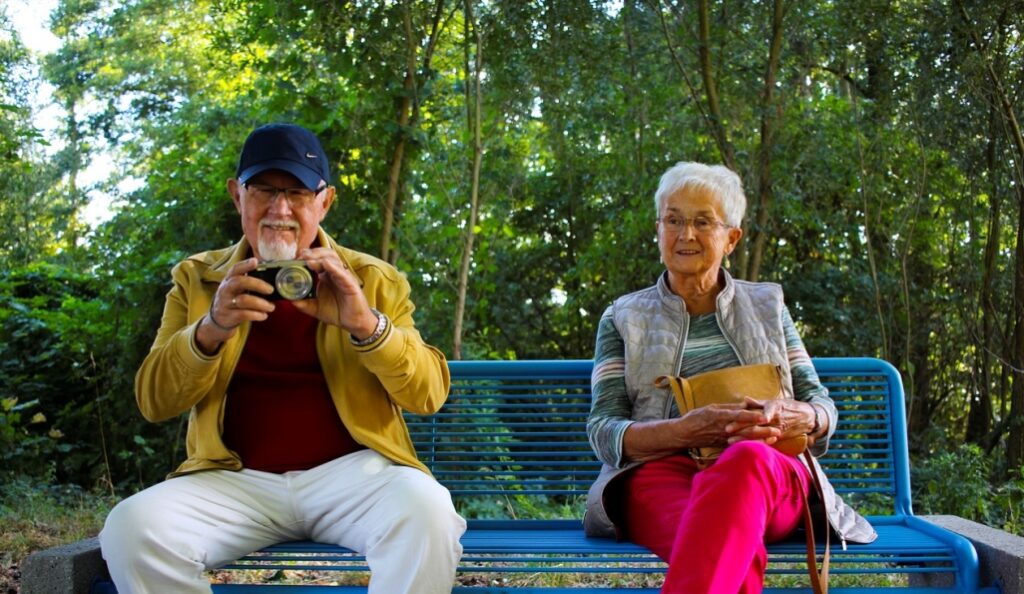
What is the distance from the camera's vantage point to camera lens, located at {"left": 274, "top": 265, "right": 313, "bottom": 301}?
2740mm

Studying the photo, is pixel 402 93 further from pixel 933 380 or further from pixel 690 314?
pixel 933 380

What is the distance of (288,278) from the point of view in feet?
9.00

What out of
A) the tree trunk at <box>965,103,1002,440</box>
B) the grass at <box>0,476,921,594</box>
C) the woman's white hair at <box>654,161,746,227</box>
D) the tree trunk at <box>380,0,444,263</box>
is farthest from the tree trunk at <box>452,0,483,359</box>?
the tree trunk at <box>965,103,1002,440</box>

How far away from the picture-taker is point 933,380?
8.53 meters

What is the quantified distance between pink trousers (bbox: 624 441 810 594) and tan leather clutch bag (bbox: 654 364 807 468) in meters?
0.07

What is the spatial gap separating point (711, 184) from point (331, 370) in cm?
131

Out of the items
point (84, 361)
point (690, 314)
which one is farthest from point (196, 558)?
point (84, 361)

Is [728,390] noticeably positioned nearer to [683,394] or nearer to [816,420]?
[683,394]

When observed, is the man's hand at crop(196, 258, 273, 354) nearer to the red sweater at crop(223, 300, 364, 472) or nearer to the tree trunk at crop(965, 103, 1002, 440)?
the red sweater at crop(223, 300, 364, 472)

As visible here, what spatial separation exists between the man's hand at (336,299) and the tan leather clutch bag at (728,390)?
0.91 metres

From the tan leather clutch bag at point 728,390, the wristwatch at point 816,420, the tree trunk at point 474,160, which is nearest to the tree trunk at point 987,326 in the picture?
the tree trunk at point 474,160

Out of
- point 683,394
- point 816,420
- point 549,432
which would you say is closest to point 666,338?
point 683,394

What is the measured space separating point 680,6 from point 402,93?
199cm

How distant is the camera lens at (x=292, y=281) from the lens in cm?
274
